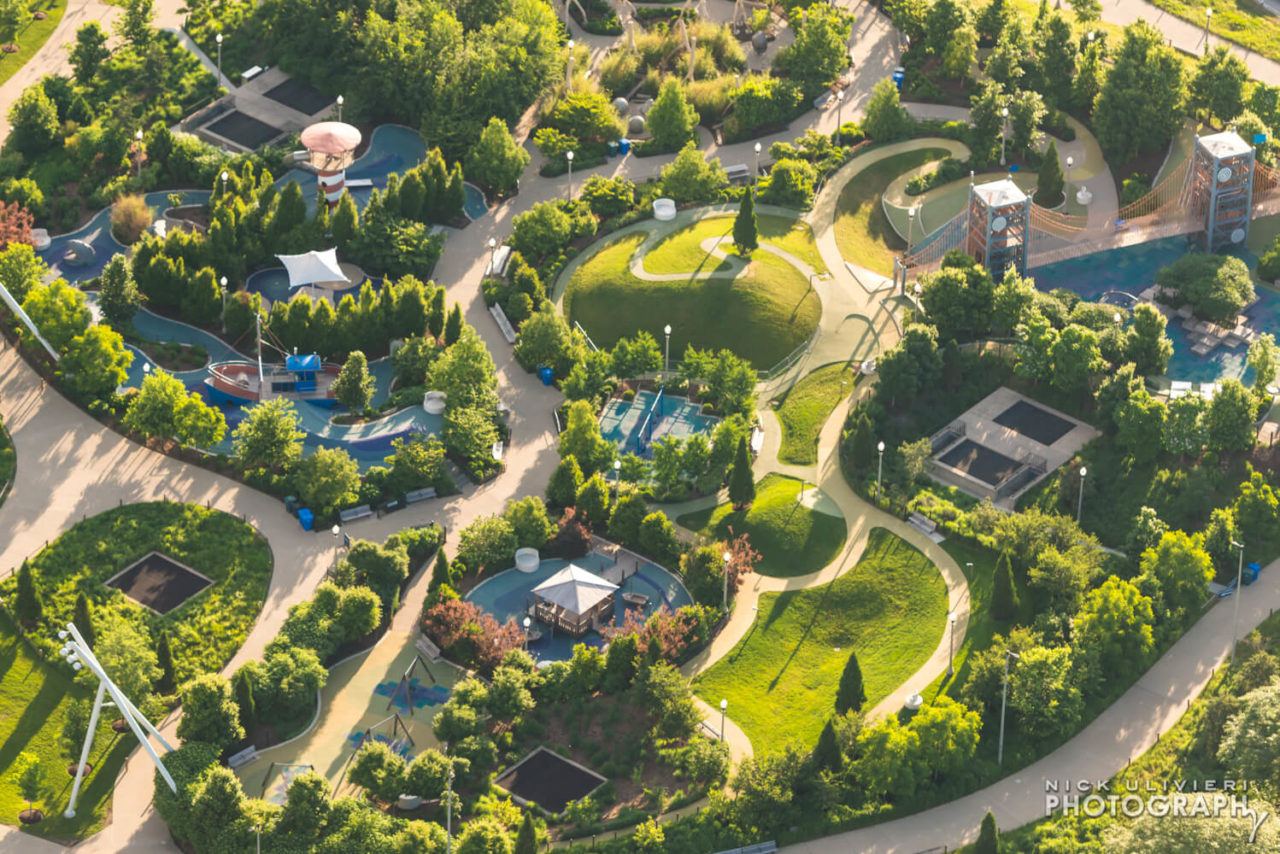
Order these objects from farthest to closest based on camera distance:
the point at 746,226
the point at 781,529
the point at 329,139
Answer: the point at 329,139 < the point at 746,226 < the point at 781,529

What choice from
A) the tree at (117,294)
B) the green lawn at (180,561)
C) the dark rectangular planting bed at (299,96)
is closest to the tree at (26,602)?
the green lawn at (180,561)

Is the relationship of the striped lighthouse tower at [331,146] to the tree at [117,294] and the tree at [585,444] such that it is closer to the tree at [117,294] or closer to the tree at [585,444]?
the tree at [117,294]

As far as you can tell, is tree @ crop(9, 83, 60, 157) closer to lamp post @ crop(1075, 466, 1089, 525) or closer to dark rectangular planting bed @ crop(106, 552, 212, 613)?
dark rectangular planting bed @ crop(106, 552, 212, 613)

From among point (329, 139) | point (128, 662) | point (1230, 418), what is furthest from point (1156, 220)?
point (128, 662)

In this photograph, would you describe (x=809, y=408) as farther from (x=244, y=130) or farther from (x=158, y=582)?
(x=244, y=130)

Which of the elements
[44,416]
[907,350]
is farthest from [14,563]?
[907,350]

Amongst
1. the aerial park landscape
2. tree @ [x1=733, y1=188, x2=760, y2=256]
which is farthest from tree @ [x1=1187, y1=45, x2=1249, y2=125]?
tree @ [x1=733, y1=188, x2=760, y2=256]
